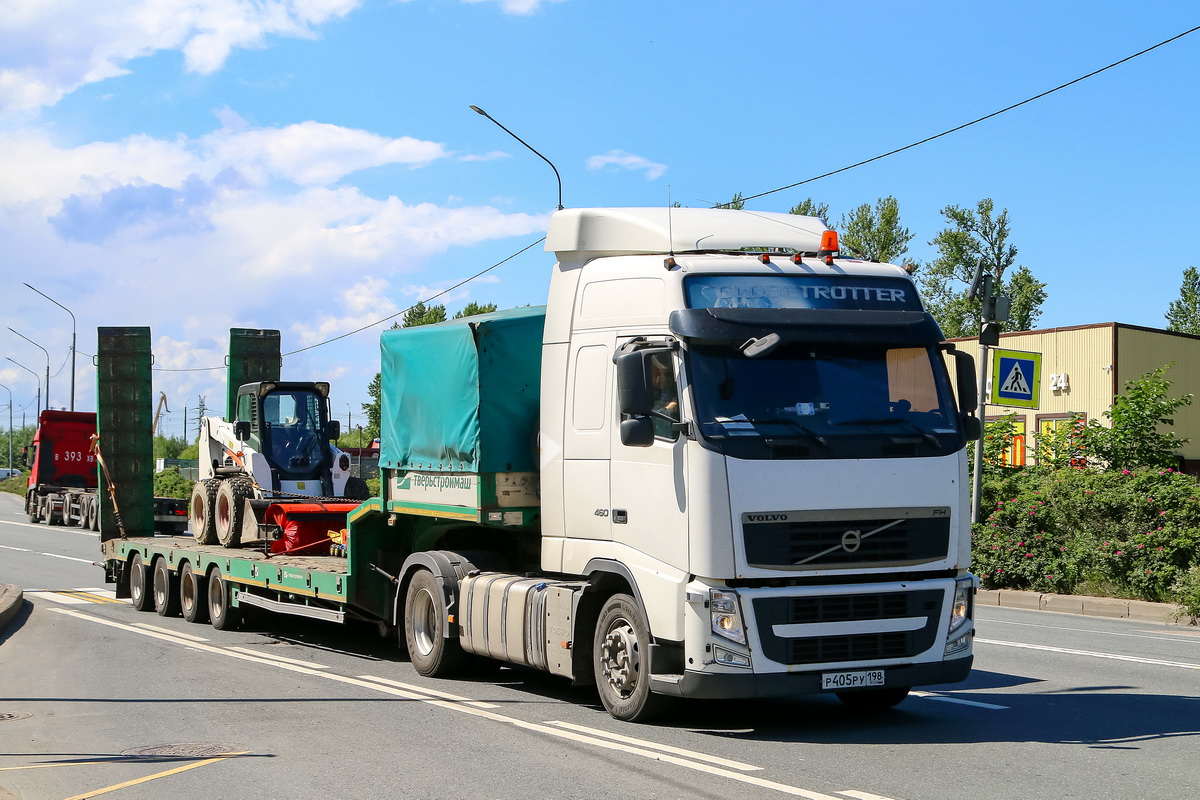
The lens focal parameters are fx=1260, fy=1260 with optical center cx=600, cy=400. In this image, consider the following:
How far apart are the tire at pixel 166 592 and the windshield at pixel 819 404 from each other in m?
11.0

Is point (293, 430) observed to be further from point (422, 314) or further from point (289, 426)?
point (422, 314)

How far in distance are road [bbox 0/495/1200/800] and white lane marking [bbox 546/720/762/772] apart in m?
0.02

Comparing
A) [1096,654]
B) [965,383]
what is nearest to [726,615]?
[965,383]

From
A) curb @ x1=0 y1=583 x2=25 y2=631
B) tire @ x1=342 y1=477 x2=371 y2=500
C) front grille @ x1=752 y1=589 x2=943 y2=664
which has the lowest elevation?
curb @ x1=0 y1=583 x2=25 y2=631

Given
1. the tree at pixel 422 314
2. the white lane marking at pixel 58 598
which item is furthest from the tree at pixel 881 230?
the white lane marking at pixel 58 598

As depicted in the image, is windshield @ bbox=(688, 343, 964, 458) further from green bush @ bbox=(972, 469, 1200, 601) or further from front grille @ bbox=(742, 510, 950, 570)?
green bush @ bbox=(972, 469, 1200, 601)

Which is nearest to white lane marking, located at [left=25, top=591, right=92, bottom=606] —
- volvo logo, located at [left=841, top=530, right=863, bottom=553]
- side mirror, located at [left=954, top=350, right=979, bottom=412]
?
volvo logo, located at [left=841, top=530, right=863, bottom=553]

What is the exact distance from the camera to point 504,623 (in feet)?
32.5

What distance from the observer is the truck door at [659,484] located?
805 cm

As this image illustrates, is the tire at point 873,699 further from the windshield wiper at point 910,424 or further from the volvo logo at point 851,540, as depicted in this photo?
the windshield wiper at point 910,424

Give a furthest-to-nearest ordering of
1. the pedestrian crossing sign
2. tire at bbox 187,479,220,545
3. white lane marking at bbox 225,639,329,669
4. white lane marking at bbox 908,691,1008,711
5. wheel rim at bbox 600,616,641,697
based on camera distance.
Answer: the pedestrian crossing sign, tire at bbox 187,479,220,545, white lane marking at bbox 225,639,329,669, white lane marking at bbox 908,691,1008,711, wheel rim at bbox 600,616,641,697

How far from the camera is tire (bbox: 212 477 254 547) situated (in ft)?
54.0

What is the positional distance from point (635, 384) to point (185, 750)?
12.1 feet

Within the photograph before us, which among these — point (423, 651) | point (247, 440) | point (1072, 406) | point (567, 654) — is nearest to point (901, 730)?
point (567, 654)
